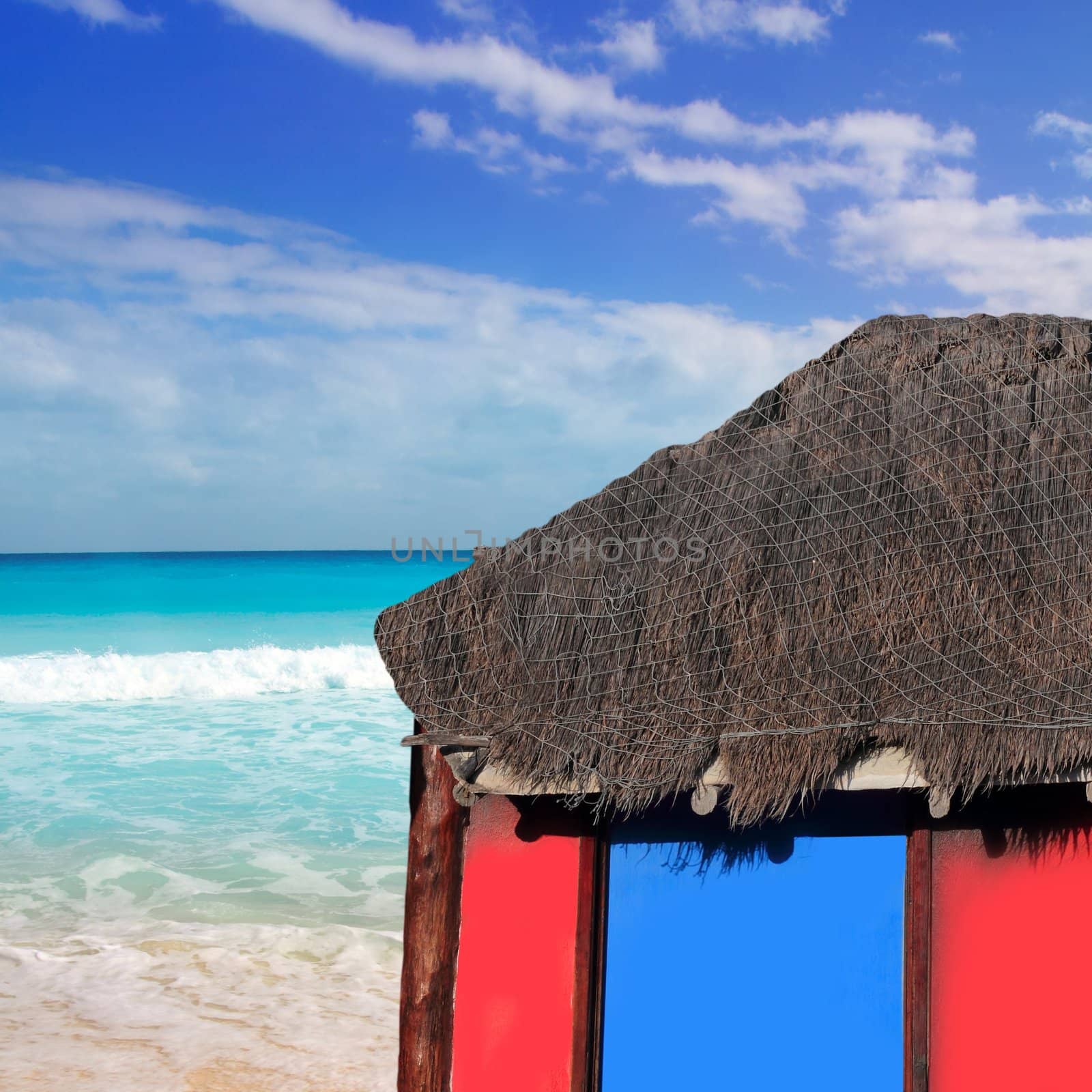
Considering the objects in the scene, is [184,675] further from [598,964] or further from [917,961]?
[917,961]

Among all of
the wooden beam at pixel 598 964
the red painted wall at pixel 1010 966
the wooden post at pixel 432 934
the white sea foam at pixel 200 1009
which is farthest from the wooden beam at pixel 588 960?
the white sea foam at pixel 200 1009

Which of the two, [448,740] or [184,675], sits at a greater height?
[184,675]

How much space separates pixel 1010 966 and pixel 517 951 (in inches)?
83.9

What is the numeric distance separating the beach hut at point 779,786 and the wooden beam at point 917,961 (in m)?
0.01

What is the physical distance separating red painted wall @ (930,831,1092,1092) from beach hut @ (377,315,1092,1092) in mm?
11

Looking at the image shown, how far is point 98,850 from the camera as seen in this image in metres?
12.7

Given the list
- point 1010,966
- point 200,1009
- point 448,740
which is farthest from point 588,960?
point 200,1009

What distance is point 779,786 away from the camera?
4070 mm

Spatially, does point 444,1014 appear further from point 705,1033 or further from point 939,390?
point 939,390

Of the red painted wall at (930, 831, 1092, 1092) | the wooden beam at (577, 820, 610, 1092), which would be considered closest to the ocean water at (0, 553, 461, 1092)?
the wooden beam at (577, 820, 610, 1092)

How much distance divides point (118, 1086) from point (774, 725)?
6.18m

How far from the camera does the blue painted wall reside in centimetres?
433

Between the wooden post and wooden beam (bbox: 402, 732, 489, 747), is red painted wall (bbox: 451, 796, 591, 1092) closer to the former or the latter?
the wooden post

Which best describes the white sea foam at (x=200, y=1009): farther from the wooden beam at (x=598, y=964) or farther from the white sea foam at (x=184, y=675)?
the white sea foam at (x=184, y=675)
